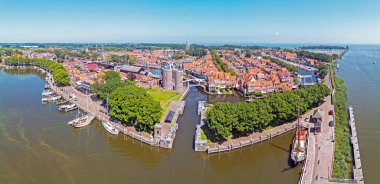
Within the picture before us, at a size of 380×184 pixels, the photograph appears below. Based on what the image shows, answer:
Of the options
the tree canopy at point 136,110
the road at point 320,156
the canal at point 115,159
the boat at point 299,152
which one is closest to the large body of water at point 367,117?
the road at point 320,156

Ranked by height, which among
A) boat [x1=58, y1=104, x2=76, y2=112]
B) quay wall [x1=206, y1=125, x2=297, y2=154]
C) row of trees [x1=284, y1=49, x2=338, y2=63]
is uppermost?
row of trees [x1=284, y1=49, x2=338, y2=63]

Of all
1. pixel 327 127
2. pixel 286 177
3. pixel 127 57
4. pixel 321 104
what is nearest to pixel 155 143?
pixel 286 177

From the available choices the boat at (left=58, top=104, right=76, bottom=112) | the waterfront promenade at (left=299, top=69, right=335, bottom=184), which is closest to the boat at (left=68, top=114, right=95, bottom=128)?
the boat at (left=58, top=104, right=76, bottom=112)

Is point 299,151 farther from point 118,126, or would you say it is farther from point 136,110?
point 118,126

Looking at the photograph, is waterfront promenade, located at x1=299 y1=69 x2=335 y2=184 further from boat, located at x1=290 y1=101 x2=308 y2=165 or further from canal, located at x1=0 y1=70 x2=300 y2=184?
canal, located at x1=0 y1=70 x2=300 y2=184

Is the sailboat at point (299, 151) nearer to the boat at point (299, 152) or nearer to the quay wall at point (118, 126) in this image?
the boat at point (299, 152)
